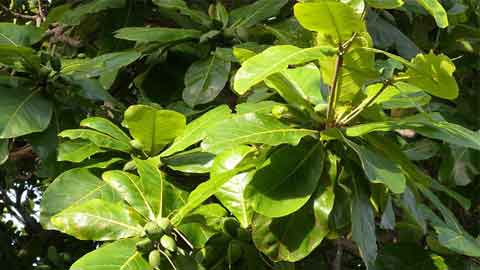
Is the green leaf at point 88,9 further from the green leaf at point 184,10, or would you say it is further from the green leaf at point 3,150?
the green leaf at point 3,150

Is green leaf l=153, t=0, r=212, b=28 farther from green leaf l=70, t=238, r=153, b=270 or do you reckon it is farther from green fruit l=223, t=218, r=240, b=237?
green leaf l=70, t=238, r=153, b=270

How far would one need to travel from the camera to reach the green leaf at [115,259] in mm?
1173

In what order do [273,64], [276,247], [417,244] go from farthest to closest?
1. [417,244]
2. [276,247]
3. [273,64]

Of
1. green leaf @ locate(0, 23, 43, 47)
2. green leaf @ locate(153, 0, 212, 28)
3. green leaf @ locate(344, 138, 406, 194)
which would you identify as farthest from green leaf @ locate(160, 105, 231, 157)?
green leaf @ locate(0, 23, 43, 47)

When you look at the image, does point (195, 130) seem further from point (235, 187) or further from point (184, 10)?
point (184, 10)

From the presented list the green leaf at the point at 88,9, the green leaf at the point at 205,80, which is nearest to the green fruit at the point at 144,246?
the green leaf at the point at 205,80

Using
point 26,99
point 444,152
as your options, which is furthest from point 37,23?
point 444,152

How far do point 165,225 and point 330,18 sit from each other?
1.46 feet

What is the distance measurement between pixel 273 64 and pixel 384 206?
40 centimetres

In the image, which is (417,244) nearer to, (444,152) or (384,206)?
(384,206)

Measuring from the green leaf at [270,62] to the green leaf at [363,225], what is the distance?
0.87 ft

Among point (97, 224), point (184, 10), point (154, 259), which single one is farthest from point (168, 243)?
point (184, 10)

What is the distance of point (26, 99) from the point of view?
62.5 inches

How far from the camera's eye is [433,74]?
1115 millimetres
